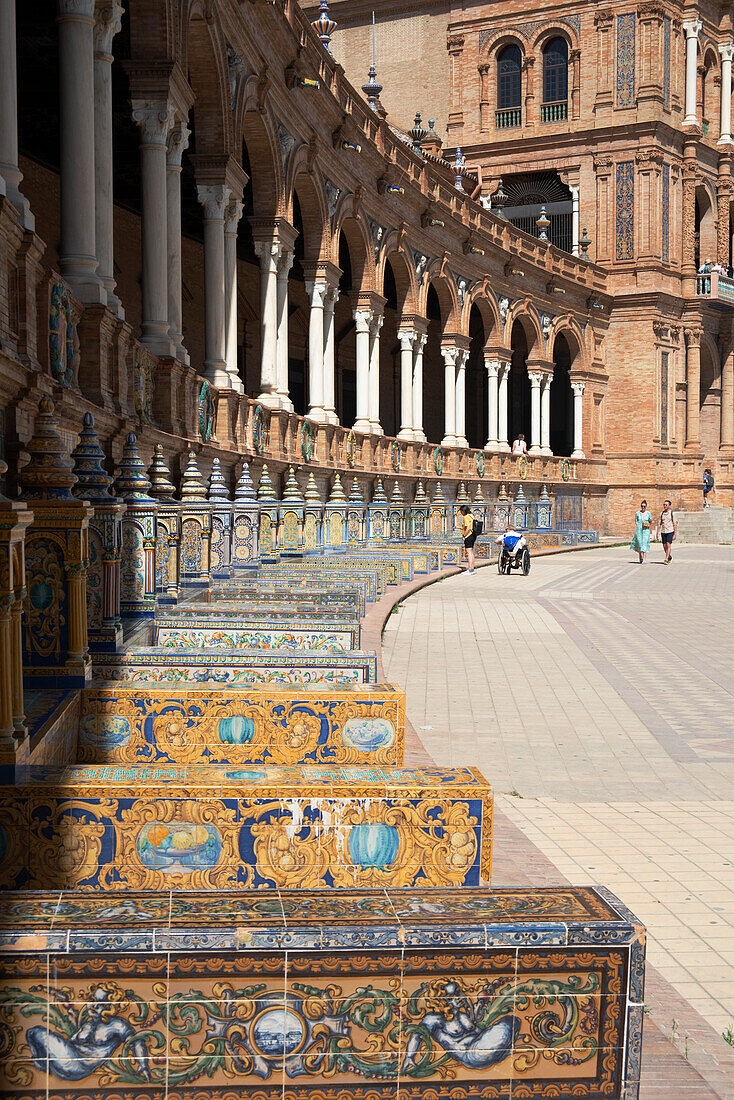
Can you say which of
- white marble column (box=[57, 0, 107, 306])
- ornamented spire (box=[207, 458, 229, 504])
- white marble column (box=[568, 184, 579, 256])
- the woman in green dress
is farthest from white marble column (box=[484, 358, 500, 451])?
white marble column (box=[57, 0, 107, 306])

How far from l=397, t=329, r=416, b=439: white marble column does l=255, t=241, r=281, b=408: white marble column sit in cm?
1096

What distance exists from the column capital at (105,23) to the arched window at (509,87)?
37.4 meters

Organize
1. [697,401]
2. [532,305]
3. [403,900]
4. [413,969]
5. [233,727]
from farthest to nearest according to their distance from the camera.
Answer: [697,401], [532,305], [233,727], [403,900], [413,969]

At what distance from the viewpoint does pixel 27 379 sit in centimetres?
698

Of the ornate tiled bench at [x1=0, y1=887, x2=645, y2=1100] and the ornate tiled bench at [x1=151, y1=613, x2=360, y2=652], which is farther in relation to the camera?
the ornate tiled bench at [x1=151, y1=613, x2=360, y2=652]

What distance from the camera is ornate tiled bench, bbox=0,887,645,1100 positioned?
227 centimetres

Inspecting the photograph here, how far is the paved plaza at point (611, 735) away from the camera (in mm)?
4672

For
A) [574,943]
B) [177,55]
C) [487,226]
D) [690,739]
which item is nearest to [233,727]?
[574,943]

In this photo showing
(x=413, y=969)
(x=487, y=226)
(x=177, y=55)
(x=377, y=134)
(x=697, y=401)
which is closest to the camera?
(x=413, y=969)

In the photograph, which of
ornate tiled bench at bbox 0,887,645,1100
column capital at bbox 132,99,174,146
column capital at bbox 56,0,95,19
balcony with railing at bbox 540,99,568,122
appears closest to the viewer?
ornate tiled bench at bbox 0,887,645,1100

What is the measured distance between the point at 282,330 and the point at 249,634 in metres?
16.1

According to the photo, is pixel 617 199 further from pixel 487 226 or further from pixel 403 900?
pixel 403 900

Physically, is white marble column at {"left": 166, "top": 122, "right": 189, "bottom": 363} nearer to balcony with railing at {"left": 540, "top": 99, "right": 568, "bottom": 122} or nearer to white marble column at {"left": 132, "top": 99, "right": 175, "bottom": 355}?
white marble column at {"left": 132, "top": 99, "right": 175, "bottom": 355}

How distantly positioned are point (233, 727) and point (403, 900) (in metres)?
2.02
